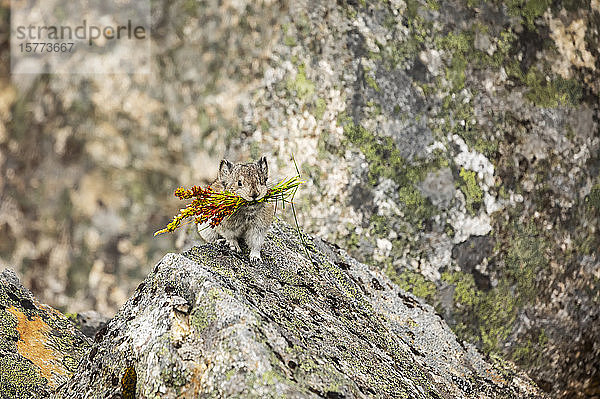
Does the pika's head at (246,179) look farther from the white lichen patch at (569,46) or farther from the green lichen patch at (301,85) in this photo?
the white lichen patch at (569,46)

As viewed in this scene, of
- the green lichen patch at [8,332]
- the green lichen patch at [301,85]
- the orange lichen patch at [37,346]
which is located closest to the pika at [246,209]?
the orange lichen patch at [37,346]

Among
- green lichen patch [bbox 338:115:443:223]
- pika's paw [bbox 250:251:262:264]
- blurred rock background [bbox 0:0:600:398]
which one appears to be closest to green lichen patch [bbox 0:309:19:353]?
pika's paw [bbox 250:251:262:264]

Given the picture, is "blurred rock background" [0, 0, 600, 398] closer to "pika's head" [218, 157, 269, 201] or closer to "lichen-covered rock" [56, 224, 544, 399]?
"lichen-covered rock" [56, 224, 544, 399]

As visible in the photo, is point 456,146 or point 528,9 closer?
point 456,146

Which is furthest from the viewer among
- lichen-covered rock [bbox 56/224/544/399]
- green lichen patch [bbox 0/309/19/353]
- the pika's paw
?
green lichen patch [bbox 0/309/19/353]

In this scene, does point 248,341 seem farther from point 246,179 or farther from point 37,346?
point 37,346

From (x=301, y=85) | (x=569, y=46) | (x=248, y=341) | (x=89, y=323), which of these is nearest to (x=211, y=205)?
(x=248, y=341)

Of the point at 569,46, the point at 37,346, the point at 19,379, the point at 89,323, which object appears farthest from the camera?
the point at 569,46
